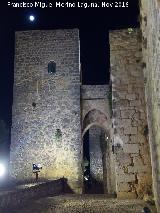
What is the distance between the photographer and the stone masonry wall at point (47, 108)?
1471cm

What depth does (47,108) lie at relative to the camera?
50.0 ft

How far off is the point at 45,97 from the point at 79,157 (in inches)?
138

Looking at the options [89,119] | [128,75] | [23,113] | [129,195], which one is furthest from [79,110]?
[129,195]

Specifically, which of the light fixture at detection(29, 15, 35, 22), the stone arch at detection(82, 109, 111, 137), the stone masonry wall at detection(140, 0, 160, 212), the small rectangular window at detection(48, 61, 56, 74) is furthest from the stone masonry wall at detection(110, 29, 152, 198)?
the light fixture at detection(29, 15, 35, 22)

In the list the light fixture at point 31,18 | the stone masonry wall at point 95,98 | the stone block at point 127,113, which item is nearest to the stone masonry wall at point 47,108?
the stone masonry wall at point 95,98

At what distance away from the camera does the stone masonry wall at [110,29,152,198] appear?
296 inches

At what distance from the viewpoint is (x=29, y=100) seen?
50.8 ft

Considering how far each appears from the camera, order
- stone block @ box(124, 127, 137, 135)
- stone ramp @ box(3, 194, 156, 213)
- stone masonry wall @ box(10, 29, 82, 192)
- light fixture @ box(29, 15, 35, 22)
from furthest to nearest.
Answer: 1. light fixture @ box(29, 15, 35, 22)
2. stone masonry wall @ box(10, 29, 82, 192)
3. stone block @ box(124, 127, 137, 135)
4. stone ramp @ box(3, 194, 156, 213)

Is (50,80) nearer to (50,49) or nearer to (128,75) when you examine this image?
(50,49)

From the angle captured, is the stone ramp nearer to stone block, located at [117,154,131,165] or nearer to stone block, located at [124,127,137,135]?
stone block, located at [117,154,131,165]

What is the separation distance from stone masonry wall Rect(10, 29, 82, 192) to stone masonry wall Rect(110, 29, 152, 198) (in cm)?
694

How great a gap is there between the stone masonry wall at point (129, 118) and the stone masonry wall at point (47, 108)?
22.8 feet

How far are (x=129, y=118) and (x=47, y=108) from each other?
7.91 meters

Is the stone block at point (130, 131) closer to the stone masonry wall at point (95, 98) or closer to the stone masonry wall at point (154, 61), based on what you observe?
the stone masonry wall at point (154, 61)
